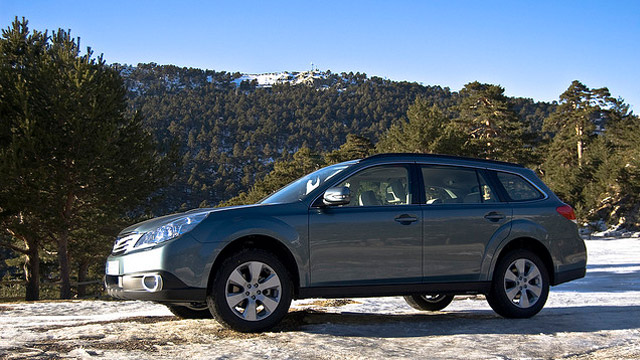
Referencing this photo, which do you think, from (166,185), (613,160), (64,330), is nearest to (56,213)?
(166,185)

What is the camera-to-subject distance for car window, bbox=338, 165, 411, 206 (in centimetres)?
612

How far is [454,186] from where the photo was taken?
21.7 ft

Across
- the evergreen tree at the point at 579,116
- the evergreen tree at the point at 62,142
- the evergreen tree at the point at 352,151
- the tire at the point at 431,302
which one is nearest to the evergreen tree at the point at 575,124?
the evergreen tree at the point at 579,116

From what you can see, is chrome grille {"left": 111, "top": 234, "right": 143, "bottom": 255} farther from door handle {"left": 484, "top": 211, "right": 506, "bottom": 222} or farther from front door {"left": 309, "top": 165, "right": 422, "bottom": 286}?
door handle {"left": 484, "top": 211, "right": 506, "bottom": 222}

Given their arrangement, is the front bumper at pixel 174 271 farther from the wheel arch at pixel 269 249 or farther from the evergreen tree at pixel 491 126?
the evergreen tree at pixel 491 126

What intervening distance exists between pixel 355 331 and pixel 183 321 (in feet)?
6.01

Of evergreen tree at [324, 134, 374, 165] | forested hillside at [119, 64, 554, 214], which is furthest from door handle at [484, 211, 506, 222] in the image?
forested hillside at [119, 64, 554, 214]

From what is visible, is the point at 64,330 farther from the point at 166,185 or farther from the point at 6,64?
the point at 166,185

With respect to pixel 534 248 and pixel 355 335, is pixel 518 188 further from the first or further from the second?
pixel 355 335

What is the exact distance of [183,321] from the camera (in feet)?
20.7

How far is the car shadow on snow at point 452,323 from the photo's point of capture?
5.69 metres

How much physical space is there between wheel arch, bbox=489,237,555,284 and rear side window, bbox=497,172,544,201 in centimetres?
46

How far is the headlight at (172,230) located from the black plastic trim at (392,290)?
1.12 m

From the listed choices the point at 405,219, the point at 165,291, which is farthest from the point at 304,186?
the point at 165,291
